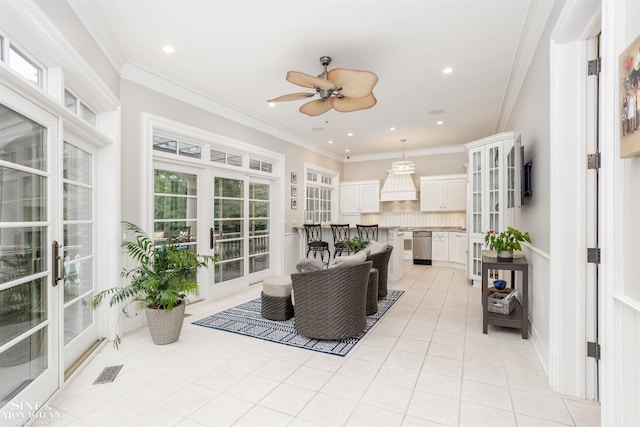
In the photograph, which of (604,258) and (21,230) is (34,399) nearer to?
(21,230)

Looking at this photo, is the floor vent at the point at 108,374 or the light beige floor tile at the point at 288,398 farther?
the floor vent at the point at 108,374

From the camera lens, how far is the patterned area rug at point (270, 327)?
2.96 metres

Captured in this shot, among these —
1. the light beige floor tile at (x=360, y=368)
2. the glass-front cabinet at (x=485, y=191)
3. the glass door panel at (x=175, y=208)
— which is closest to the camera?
the light beige floor tile at (x=360, y=368)

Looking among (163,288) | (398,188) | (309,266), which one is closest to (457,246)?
(398,188)

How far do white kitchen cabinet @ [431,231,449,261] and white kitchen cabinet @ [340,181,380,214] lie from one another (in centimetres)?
166

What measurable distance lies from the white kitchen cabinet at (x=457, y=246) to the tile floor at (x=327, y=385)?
4129 millimetres

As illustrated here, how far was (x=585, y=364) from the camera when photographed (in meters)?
2.06

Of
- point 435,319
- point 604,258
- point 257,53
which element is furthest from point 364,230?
point 604,258

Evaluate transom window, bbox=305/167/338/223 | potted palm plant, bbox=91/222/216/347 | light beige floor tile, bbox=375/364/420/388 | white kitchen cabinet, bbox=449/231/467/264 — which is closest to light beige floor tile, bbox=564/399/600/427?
light beige floor tile, bbox=375/364/420/388

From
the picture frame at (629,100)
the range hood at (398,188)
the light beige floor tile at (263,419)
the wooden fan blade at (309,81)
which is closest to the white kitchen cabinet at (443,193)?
the range hood at (398,188)

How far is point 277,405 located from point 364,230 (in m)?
4.14

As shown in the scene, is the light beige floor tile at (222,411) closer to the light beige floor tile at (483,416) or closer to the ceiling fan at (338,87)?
the light beige floor tile at (483,416)

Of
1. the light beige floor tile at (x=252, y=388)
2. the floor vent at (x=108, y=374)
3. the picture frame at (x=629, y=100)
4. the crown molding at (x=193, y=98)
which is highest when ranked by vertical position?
the crown molding at (x=193, y=98)

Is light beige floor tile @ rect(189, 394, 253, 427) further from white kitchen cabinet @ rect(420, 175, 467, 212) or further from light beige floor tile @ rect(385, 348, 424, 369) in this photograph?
white kitchen cabinet @ rect(420, 175, 467, 212)
